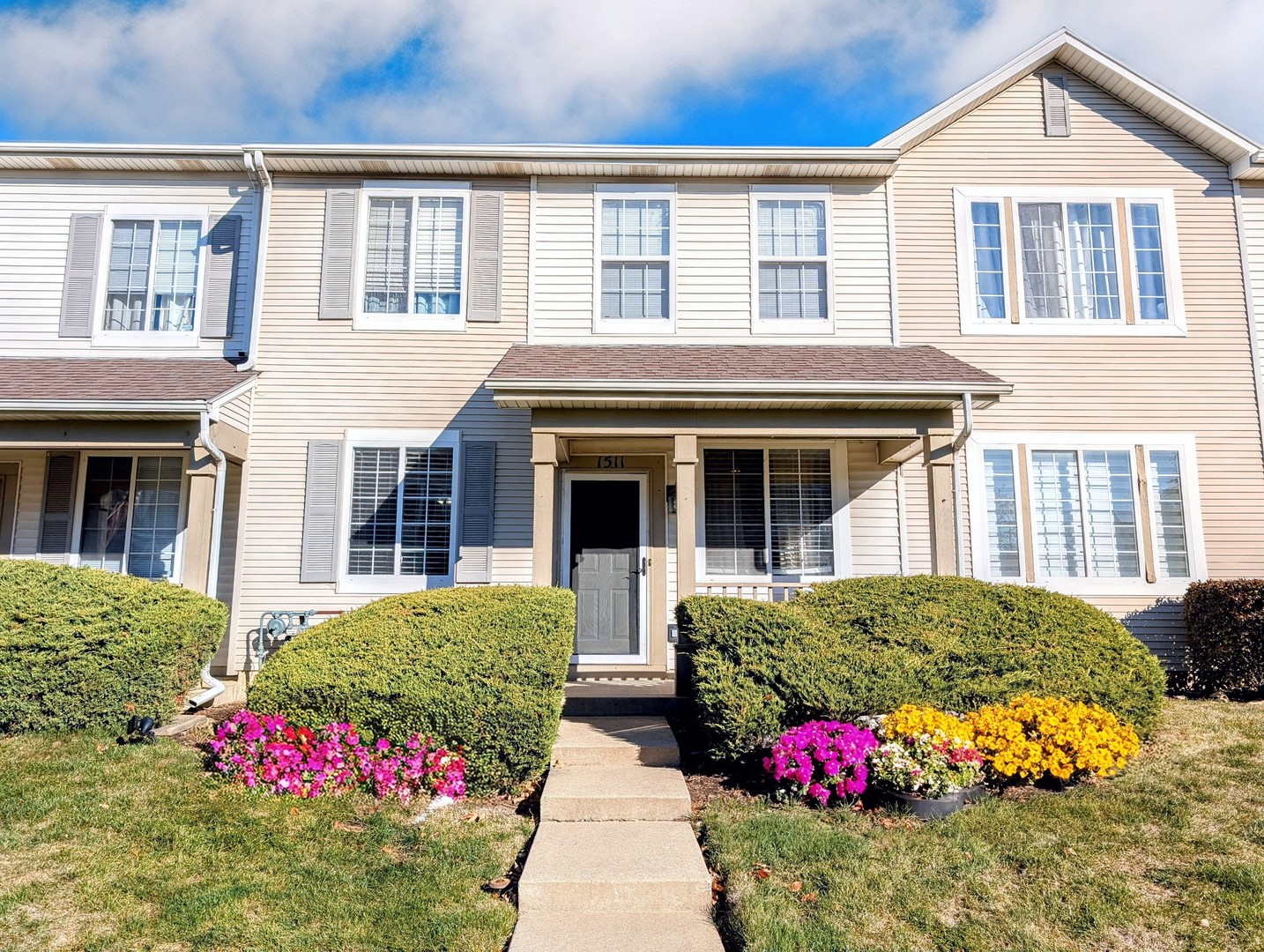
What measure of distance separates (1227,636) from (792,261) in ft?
19.9

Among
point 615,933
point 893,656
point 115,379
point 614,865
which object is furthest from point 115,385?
point 893,656

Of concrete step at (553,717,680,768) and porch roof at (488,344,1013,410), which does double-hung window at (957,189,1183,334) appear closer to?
porch roof at (488,344,1013,410)

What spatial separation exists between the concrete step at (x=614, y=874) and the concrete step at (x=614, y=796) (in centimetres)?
30

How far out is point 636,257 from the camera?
9.51m

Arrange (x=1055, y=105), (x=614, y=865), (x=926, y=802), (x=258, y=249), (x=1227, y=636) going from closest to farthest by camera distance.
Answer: (x=614, y=865)
(x=926, y=802)
(x=1227, y=636)
(x=258, y=249)
(x=1055, y=105)

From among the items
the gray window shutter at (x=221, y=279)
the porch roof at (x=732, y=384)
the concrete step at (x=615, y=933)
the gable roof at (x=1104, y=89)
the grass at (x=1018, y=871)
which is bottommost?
the concrete step at (x=615, y=933)

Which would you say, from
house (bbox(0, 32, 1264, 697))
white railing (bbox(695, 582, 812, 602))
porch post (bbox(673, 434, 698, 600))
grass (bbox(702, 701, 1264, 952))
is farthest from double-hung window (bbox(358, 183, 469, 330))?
grass (bbox(702, 701, 1264, 952))

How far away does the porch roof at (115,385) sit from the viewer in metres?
7.72

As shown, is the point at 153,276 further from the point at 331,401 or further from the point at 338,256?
the point at 331,401

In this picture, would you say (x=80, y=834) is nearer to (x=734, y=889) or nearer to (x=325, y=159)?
(x=734, y=889)

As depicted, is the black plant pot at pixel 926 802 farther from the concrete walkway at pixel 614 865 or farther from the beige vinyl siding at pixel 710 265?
the beige vinyl siding at pixel 710 265

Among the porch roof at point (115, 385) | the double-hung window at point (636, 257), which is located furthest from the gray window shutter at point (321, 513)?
the double-hung window at point (636, 257)

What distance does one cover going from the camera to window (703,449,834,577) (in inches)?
360

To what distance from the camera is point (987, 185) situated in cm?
959
